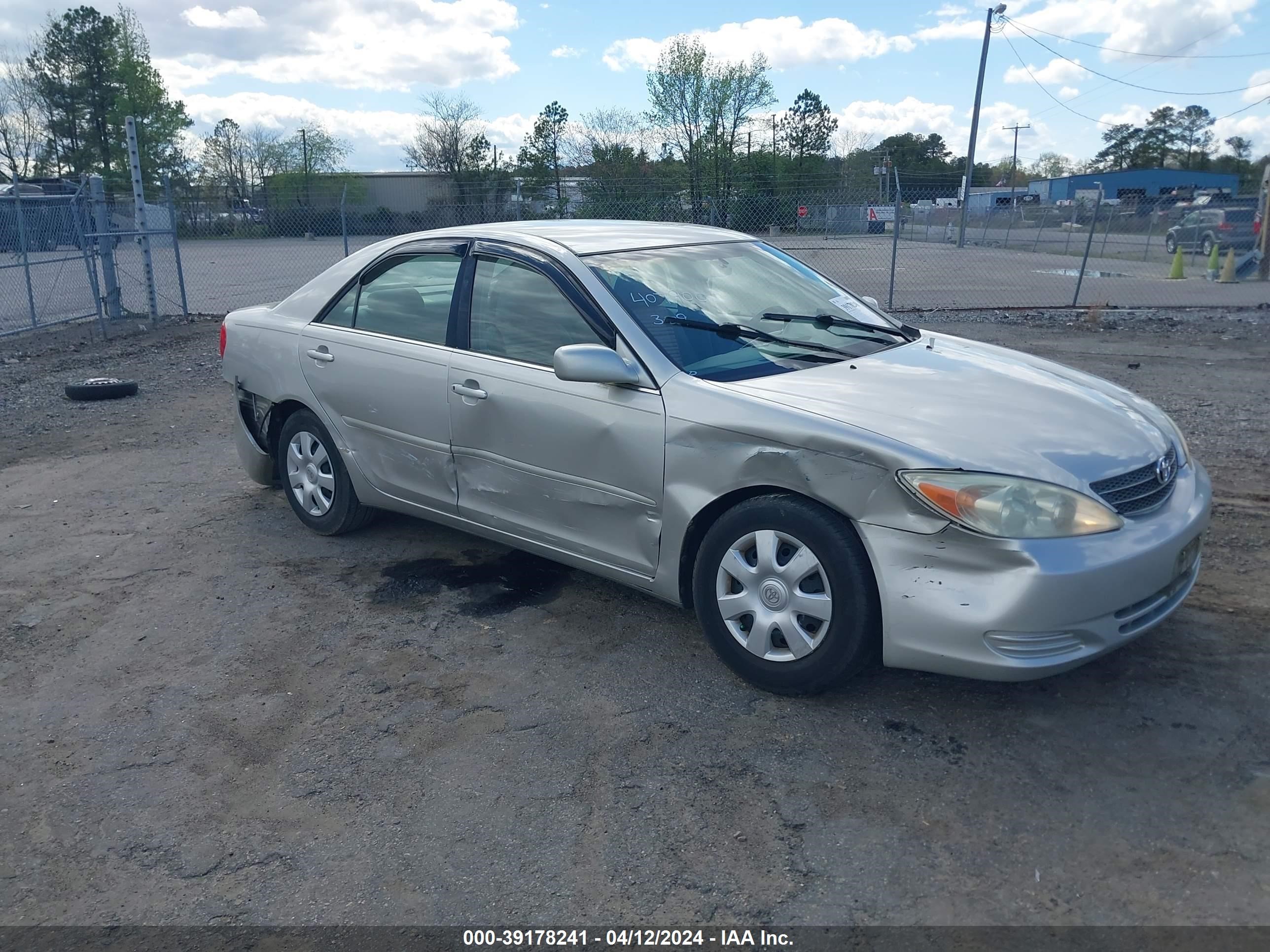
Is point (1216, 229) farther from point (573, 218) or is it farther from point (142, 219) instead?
point (142, 219)

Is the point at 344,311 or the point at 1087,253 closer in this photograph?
the point at 344,311

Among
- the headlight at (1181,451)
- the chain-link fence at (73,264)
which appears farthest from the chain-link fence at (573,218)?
the headlight at (1181,451)

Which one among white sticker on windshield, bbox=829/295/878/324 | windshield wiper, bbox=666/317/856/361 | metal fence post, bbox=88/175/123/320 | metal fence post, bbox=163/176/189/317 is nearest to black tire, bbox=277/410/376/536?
windshield wiper, bbox=666/317/856/361

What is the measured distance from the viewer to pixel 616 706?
12.2 feet

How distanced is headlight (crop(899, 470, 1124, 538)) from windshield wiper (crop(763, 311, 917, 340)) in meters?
1.40

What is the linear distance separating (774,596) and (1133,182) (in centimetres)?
7702

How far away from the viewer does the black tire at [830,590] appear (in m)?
3.37

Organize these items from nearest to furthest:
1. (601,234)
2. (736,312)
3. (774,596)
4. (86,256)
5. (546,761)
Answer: (546,761), (774,596), (736,312), (601,234), (86,256)

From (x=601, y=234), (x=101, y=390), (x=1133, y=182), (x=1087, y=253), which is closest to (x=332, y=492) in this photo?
(x=601, y=234)

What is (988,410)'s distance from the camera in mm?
3605

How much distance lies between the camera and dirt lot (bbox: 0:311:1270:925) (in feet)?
8.98

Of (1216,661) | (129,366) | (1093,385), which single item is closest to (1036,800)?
(1216,661)

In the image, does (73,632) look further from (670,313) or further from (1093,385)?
(1093,385)

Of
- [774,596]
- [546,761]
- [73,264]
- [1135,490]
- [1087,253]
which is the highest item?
[1087,253]
